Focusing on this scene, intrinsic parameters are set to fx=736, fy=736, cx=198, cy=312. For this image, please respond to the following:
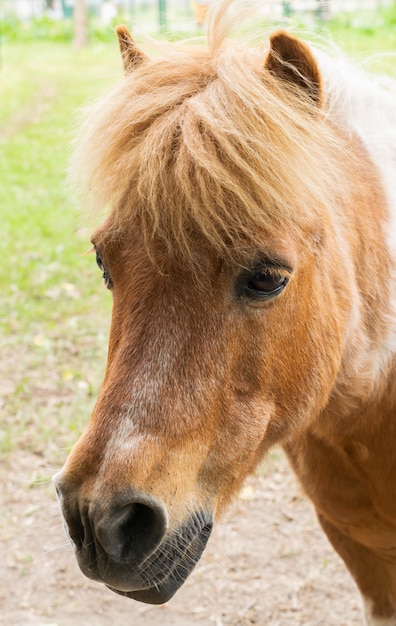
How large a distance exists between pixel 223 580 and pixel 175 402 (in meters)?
2.37

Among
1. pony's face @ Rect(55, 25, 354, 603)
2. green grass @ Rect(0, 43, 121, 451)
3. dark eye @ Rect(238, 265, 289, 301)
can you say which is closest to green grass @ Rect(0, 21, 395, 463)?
green grass @ Rect(0, 43, 121, 451)

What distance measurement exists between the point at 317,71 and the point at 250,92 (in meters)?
0.23

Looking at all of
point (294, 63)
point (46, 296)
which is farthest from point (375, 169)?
point (46, 296)

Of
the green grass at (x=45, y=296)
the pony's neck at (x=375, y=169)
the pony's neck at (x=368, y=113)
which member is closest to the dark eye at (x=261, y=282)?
the pony's neck at (x=375, y=169)

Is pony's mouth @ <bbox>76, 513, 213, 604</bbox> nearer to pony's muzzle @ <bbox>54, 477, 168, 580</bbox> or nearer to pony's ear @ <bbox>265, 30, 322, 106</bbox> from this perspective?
pony's muzzle @ <bbox>54, 477, 168, 580</bbox>

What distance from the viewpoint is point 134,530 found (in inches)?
68.5

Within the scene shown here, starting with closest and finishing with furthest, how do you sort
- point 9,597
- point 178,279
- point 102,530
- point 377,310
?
1. point 102,530
2. point 178,279
3. point 377,310
4. point 9,597

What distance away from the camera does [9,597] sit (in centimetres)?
374

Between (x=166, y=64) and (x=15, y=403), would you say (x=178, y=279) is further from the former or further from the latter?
(x=15, y=403)

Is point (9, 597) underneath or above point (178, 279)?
underneath

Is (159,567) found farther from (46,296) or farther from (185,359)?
(46,296)

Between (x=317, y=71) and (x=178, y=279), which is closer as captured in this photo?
(x=178, y=279)


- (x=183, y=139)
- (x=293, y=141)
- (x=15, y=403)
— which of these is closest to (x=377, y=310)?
(x=293, y=141)

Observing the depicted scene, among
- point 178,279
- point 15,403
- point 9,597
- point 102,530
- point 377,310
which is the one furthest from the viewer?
point 15,403
